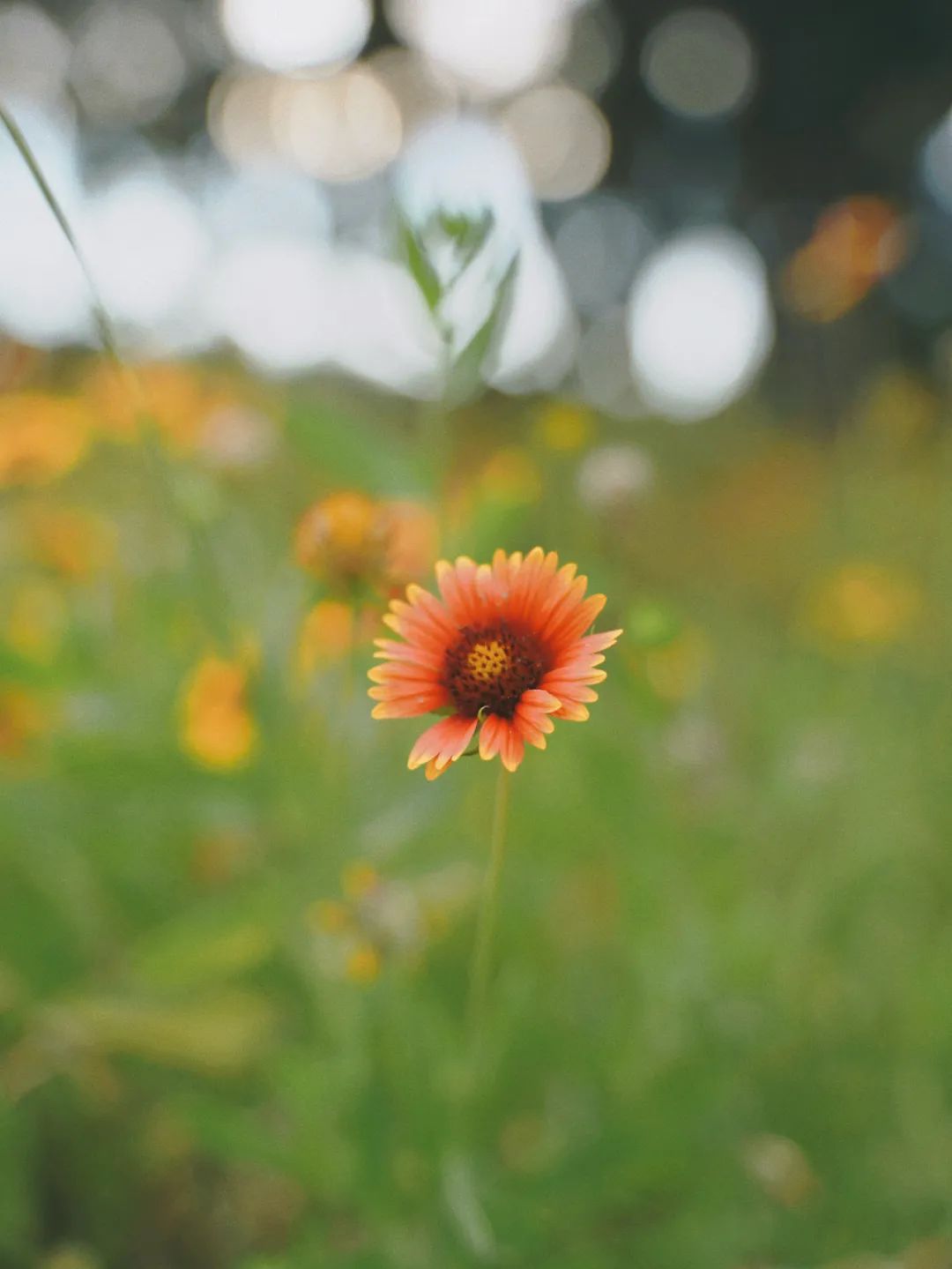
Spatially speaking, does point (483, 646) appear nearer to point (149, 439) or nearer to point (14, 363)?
point (149, 439)

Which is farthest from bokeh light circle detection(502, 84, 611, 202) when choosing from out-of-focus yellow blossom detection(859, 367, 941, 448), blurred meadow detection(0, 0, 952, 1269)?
blurred meadow detection(0, 0, 952, 1269)

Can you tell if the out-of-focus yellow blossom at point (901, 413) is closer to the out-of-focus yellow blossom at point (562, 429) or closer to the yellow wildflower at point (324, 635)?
the out-of-focus yellow blossom at point (562, 429)

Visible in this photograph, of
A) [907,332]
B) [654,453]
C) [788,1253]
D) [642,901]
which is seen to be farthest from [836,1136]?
[907,332]

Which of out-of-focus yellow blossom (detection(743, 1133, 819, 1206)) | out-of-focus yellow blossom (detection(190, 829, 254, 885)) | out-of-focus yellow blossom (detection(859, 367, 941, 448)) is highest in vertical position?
out-of-focus yellow blossom (detection(859, 367, 941, 448))

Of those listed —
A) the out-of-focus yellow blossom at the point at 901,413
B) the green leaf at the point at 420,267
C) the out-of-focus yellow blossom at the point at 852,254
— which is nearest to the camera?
the green leaf at the point at 420,267

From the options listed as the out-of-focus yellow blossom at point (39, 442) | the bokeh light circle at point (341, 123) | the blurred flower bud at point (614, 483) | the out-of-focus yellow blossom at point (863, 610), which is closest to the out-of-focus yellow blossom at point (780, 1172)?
the blurred flower bud at point (614, 483)

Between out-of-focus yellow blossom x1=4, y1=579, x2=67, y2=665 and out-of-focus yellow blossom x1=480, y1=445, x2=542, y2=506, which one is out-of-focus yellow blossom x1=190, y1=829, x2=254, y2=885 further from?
out-of-focus yellow blossom x1=480, y1=445, x2=542, y2=506

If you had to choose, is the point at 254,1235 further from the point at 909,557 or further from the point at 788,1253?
the point at 909,557
